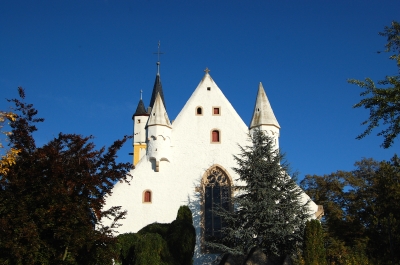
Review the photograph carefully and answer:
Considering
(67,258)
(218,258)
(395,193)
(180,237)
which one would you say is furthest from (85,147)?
(395,193)

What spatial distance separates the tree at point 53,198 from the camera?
14023 mm

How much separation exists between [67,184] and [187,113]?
527 inches

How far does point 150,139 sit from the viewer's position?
1037 inches

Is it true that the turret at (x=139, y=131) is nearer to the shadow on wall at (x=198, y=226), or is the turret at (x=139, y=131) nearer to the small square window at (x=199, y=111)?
the small square window at (x=199, y=111)

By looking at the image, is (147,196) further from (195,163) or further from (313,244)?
(313,244)

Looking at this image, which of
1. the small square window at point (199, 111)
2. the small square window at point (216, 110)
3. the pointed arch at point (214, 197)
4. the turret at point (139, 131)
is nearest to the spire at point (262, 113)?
the small square window at point (216, 110)

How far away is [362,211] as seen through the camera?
30.3 metres

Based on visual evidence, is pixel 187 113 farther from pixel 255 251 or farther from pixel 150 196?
pixel 255 251


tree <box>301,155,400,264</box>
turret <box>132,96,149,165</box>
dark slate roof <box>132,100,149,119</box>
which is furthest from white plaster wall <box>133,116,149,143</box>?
tree <box>301,155,400,264</box>

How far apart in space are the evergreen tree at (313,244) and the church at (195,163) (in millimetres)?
5388

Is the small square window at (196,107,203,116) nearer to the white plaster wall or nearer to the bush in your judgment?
the bush

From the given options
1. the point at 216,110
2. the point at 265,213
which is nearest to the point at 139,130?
the point at 216,110

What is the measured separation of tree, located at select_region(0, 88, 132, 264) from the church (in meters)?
9.38

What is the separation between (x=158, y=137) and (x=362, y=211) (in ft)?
47.3
